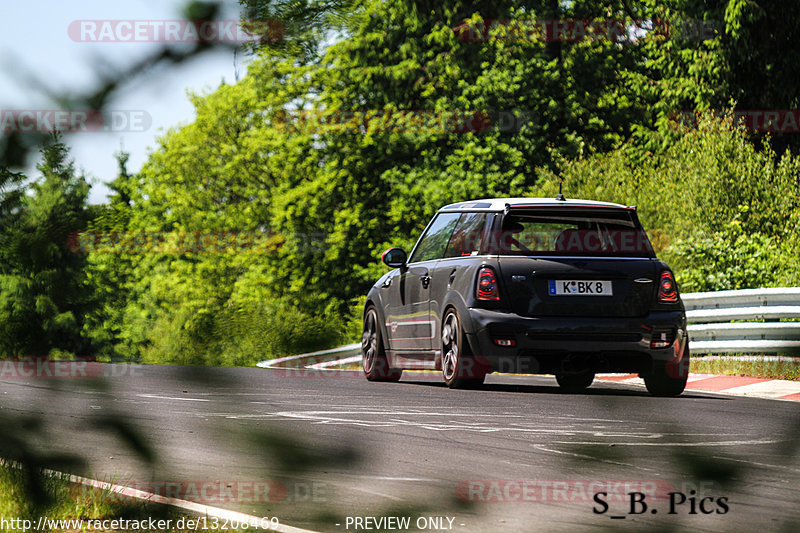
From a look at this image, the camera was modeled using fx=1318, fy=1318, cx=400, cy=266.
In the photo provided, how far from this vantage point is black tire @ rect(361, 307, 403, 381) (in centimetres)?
1315

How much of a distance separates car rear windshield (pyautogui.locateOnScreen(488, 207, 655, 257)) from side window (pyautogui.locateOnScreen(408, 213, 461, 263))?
104cm

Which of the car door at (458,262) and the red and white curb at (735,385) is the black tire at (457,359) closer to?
the car door at (458,262)

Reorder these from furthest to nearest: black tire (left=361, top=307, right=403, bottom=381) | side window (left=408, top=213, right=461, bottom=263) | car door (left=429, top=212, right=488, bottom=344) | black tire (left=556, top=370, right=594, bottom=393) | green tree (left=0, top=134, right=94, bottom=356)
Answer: black tire (left=361, top=307, right=403, bottom=381) < side window (left=408, top=213, right=461, bottom=263) < black tire (left=556, top=370, right=594, bottom=393) < car door (left=429, top=212, right=488, bottom=344) < green tree (left=0, top=134, right=94, bottom=356)

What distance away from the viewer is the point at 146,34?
187 centimetres

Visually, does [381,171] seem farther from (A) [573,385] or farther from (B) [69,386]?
(B) [69,386]

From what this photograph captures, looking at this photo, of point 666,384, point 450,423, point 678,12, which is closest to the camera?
point 678,12

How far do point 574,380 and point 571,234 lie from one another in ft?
4.88

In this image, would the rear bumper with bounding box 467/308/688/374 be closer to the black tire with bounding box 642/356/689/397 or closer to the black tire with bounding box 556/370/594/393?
the black tire with bounding box 642/356/689/397

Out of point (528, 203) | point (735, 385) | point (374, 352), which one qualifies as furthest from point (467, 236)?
point (735, 385)

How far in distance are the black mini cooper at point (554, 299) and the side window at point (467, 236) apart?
1 centimetres

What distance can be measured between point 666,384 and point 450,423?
3103 mm

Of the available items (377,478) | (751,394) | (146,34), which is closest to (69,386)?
(377,478)

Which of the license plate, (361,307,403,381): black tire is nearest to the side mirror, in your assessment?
(361,307,403,381): black tire

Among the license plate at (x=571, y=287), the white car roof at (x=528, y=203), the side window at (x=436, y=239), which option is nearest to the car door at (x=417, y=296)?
the side window at (x=436, y=239)
